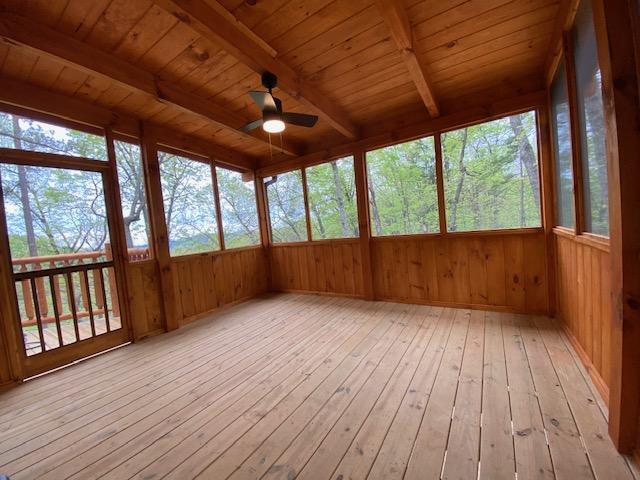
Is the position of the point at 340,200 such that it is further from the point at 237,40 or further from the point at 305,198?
the point at 237,40

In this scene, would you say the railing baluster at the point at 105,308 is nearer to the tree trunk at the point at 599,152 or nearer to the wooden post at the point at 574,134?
the tree trunk at the point at 599,152

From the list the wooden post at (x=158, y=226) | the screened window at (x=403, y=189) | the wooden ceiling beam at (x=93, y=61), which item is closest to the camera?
the wooden ceiling beam at (x=93, y=61)

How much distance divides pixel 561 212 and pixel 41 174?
16.0 ft

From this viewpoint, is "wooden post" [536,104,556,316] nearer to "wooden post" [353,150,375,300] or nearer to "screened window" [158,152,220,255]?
"wooden post" [353,150,375,300]

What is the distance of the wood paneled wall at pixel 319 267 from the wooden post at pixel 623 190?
2.86 m

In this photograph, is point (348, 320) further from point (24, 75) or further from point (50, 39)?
point (24, 75)

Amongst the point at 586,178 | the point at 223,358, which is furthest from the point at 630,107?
the point at 223,358

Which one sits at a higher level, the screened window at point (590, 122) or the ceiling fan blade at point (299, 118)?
the ceiling fan blade at point (299, 118)

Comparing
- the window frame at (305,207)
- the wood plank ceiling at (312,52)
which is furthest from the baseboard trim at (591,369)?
the window frame at (305,207)

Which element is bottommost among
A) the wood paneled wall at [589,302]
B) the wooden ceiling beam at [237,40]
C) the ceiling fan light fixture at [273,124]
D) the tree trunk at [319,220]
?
the wood paneled wall at [589,302]

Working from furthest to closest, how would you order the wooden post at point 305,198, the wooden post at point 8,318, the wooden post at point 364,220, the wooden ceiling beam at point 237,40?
the wooden post at point 305,198, the wooden post at point 364,220, the wooden post at point 8,318, the wooden ceiling beam at point 237,40

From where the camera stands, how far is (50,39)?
177 cm

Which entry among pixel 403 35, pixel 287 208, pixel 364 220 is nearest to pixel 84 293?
pixel 287 208

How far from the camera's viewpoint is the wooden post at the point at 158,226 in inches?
123
